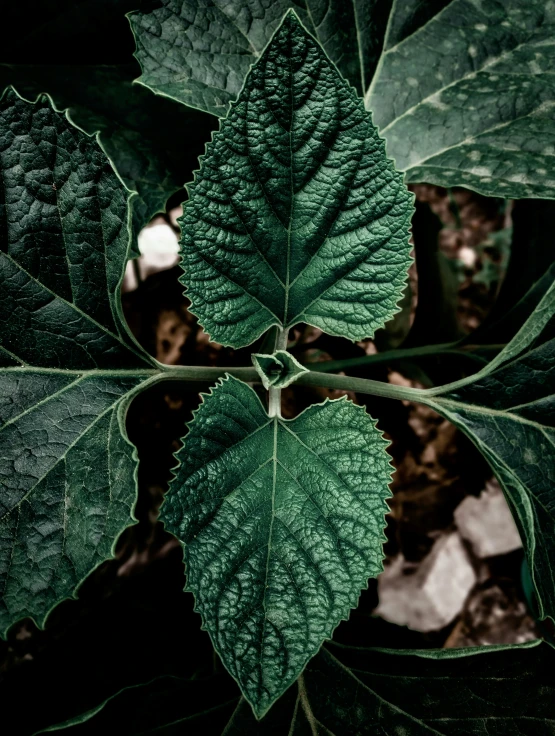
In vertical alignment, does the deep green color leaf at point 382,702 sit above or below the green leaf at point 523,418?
below

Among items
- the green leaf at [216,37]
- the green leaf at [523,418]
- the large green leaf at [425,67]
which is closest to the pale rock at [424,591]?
the green leaf at [523,418]

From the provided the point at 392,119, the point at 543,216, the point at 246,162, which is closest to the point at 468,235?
the point at 543,216

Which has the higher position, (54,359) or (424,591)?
(54,359)

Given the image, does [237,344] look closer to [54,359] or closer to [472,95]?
[54,359]

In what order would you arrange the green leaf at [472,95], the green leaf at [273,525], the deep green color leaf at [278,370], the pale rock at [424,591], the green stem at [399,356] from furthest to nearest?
the pale rock at [424,591]
the green stem at [399,356]
the green leaf at [472,95]
the deep green color leaf at [278,370]
the green leaf at [273,525]

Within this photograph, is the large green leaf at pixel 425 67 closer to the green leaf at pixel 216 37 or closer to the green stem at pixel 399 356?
the green leaf at pixel 216 37

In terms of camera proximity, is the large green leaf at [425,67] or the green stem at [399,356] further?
the green stem at [399,356]

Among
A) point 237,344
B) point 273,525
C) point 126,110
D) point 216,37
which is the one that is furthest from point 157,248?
point 273,525
